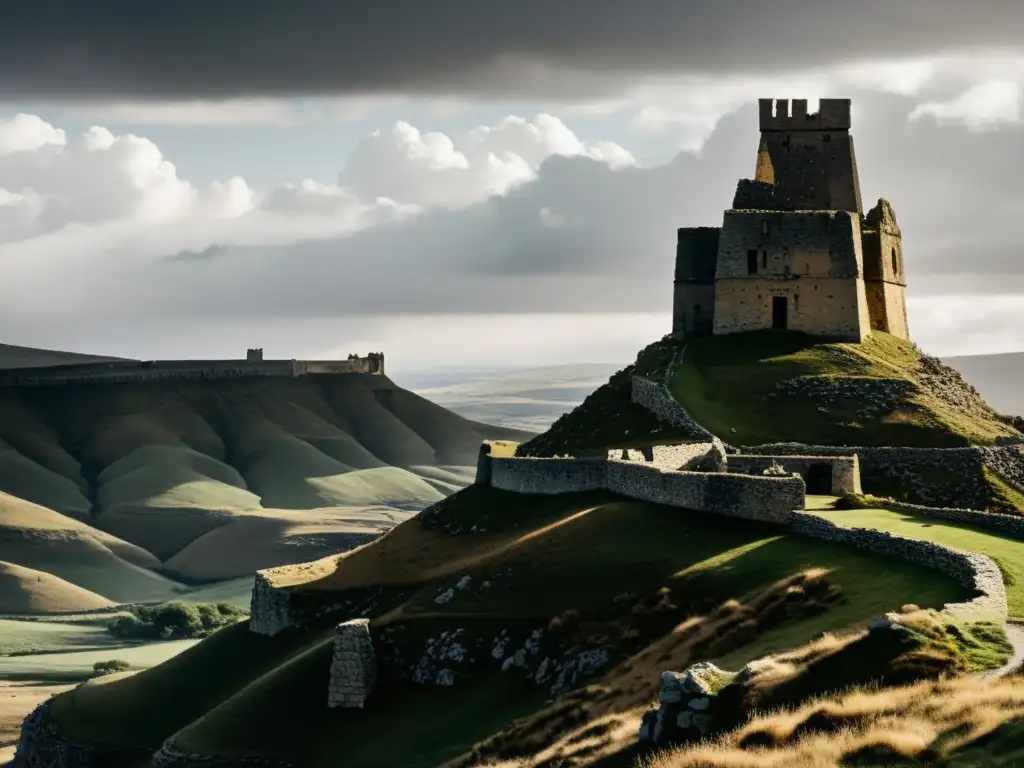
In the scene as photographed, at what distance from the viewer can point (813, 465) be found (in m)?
71.8

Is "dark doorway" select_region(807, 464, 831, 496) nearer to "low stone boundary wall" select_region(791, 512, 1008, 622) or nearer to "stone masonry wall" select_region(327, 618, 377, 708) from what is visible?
"low stone boundary wall" select_region(791, 512, 1008, 622)

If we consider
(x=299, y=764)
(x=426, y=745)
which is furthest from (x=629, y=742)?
(x=299, y=764)

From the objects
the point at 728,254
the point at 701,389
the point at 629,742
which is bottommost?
the point at 629,742

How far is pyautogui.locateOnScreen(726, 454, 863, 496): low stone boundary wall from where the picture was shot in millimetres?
70750

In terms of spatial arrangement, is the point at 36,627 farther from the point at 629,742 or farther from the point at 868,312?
the point at 629,742

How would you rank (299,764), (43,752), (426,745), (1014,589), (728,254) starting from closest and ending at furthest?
(1014,589), (426,745), (299,764), (43,752), (728,254)

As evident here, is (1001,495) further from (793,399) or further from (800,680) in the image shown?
(800,680)

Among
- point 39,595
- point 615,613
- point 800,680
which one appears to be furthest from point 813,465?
point 39,595

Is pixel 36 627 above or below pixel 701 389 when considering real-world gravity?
below

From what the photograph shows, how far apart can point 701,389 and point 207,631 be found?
80003 mm

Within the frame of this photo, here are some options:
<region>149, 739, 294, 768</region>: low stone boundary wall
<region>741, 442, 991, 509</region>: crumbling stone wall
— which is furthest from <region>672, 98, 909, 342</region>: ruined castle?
→ <region>149, 739, 294, 768</region>: low stone boundary wall

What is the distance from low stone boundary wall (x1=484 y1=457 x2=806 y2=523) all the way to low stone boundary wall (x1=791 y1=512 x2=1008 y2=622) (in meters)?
1.36

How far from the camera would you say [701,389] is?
8594cm

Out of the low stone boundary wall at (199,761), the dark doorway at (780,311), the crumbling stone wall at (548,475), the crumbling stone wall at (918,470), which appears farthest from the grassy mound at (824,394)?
the low stone boundary wall at (199,761)
